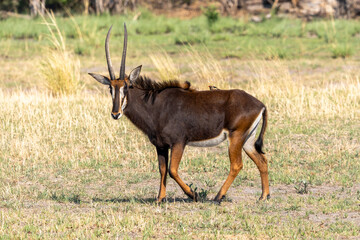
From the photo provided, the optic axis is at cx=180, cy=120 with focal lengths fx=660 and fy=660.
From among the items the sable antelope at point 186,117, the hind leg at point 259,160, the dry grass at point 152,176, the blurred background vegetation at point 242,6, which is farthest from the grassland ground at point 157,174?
the blurred background vegetation at point 242,6

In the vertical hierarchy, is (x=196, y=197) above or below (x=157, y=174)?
above

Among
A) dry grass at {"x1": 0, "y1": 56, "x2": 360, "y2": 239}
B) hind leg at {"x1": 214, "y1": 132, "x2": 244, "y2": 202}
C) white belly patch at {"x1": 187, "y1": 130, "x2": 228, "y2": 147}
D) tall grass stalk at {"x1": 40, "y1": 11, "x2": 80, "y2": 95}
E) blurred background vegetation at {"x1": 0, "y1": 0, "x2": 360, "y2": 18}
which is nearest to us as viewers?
dry grass at {"x1": 0, "y1": 56, "x2": 360, "y2": 239}

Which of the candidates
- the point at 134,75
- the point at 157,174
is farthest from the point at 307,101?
the point at 134,75

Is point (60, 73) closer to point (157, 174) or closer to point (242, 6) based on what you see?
point (157, 174)

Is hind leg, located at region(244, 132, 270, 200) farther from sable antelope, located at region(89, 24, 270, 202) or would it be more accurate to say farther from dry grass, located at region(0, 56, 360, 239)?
dry grass, located at region(0, 56, 360, 239)

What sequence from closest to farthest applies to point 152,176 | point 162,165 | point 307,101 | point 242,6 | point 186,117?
point 186,117
point 162,165
point 152,176
point 307,101
point 242,6

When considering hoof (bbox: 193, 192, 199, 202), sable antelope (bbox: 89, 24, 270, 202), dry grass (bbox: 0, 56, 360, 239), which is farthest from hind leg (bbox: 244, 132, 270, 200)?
hoof (bbox: 193, 192, 199, 202)

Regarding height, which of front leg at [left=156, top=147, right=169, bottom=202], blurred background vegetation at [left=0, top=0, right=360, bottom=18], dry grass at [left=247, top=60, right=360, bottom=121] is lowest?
blurred background vegetation at [left=0, top=0, right=360, bottom=18]

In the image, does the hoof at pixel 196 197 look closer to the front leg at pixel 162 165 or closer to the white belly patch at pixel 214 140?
the front leg at pixel 162 165

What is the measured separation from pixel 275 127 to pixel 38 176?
434cm

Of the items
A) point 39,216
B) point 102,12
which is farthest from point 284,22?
point 39,216

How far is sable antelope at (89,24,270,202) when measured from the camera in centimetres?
701

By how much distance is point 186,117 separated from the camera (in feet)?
23.4

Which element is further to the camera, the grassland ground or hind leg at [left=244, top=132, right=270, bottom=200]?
hind leg at [left=244, top=132, right=270, bottom=200]
